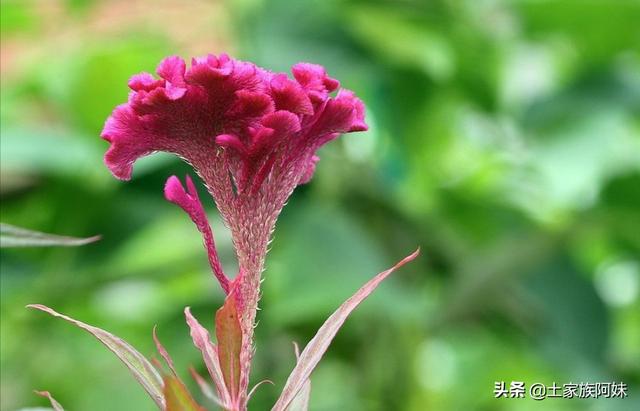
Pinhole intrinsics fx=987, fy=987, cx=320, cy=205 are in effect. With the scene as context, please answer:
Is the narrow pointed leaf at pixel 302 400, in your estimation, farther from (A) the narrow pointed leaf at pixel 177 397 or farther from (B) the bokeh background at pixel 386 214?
(B) the bokeh background at pixel 386 214

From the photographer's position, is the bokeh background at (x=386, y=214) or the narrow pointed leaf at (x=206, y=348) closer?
the narrow pointed leaf at (x=206, y=348)

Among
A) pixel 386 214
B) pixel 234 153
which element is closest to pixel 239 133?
pixel 234 153

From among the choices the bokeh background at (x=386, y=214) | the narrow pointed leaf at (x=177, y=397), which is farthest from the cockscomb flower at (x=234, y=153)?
the bokeh background at (x=386, y=214)

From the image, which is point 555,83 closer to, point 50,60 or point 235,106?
point 50,60

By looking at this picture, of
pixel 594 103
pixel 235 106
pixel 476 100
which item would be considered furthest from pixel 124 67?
pixel 235 106

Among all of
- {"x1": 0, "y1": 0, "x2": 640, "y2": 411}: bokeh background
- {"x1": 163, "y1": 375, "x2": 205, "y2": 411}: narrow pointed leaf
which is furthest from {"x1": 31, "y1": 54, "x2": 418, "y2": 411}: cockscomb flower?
{"x1": 0, "y1": 0, "x2": 640, "y2": 411}: bokeh background

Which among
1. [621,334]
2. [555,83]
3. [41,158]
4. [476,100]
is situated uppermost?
[555,83]

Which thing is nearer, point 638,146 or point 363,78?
point 363,78
